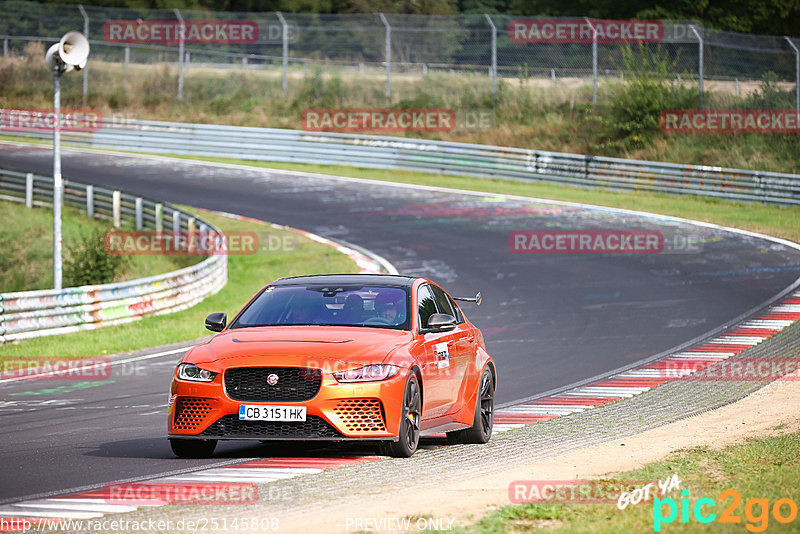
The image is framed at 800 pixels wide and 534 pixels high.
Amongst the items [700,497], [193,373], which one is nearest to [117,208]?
[193,373]

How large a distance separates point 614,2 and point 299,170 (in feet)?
88.8

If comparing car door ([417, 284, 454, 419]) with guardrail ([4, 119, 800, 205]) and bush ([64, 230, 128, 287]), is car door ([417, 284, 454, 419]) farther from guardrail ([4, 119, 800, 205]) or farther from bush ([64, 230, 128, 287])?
guardrail ([4, 119, 800, 205])

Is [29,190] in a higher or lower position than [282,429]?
lower

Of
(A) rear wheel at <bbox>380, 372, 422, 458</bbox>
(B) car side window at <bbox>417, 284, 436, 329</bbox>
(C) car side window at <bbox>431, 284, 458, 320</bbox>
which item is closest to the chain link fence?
(C) car side window at <bbox>431, 284, 458, 320</bbox>

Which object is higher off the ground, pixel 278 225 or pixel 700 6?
pixel 700 6

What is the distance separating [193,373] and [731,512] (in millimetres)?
4197

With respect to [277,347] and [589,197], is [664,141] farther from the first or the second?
[277,347]

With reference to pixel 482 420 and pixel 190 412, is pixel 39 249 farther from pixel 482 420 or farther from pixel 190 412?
pixel 190 412

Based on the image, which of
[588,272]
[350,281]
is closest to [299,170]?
[588,272]

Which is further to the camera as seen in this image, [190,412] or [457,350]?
[457,350]

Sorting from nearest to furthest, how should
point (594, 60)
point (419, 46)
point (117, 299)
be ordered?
point (117, 299)
point (594, 60)
point (419, 46)

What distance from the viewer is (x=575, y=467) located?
28.6 ft

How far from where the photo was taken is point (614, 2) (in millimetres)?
62656

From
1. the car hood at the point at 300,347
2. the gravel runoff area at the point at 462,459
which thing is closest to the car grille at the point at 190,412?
the car hood at the point at 300,347
